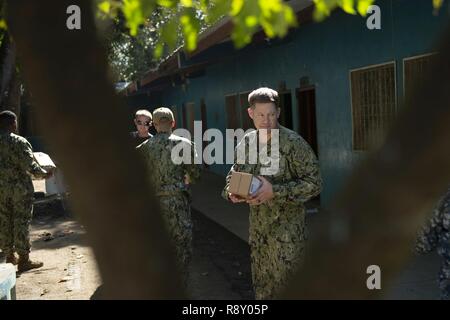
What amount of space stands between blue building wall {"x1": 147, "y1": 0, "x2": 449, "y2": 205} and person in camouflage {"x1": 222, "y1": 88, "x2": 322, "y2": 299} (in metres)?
2.18

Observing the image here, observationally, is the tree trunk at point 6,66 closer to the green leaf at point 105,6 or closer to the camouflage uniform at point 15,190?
the camouflage uniform at point 15,190

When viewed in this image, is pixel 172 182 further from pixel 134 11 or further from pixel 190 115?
pixel 190 115

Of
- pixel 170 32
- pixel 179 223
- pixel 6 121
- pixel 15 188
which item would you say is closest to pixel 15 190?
pixel 15 188

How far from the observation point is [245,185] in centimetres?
318

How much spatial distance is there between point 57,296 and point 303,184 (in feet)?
9.81

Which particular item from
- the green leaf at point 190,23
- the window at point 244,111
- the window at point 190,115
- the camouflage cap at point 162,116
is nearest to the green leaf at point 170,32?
the green leaf at point 190,23

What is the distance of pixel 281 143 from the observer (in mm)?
3373

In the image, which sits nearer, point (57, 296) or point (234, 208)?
point (57, 296)

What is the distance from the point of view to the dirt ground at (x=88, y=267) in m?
5.24

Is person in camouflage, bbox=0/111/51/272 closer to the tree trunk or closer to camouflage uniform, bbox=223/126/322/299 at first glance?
camouflage uniform, bbox=223/126/322/299

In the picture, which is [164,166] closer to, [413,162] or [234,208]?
[413,162]

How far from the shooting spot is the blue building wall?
6.37m

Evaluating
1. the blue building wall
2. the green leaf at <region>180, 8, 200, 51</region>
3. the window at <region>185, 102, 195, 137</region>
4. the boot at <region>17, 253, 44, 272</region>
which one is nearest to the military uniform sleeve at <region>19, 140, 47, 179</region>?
the boot at <region>17, 253, 44, 272</region>

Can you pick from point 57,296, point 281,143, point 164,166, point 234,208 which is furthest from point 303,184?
point 234,208
